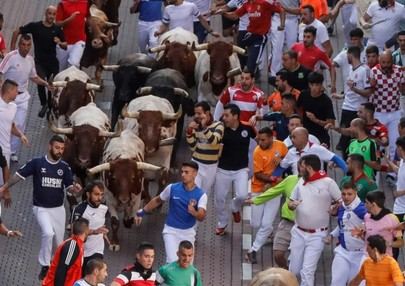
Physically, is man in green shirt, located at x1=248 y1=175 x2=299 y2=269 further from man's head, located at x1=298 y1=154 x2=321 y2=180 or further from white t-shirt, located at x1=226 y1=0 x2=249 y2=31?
white t-shirt, located at x1=226 y1=0 x2=249 y2=31

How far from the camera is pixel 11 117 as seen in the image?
19.5 meters

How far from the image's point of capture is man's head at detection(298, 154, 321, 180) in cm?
1699

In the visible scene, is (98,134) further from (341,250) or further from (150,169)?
(341,250)

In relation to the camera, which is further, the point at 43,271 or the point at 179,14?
the point at 179,14

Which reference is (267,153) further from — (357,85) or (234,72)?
(234,72)

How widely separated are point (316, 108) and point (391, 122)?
1.57 metres

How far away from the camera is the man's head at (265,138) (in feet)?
60.1

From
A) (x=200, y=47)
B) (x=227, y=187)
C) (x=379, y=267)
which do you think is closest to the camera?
(x=379, y=267)

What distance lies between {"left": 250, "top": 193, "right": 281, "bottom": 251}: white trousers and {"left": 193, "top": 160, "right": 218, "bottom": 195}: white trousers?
75 cm

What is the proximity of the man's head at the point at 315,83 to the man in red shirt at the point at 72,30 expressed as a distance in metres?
4.78

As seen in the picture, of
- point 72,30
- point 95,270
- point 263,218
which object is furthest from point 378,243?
point 72,30

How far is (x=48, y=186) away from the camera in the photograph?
17594 mm

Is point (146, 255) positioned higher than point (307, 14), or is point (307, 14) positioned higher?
point (146, 255)

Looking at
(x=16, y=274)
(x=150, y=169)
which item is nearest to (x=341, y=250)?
(x=150, y=169)
